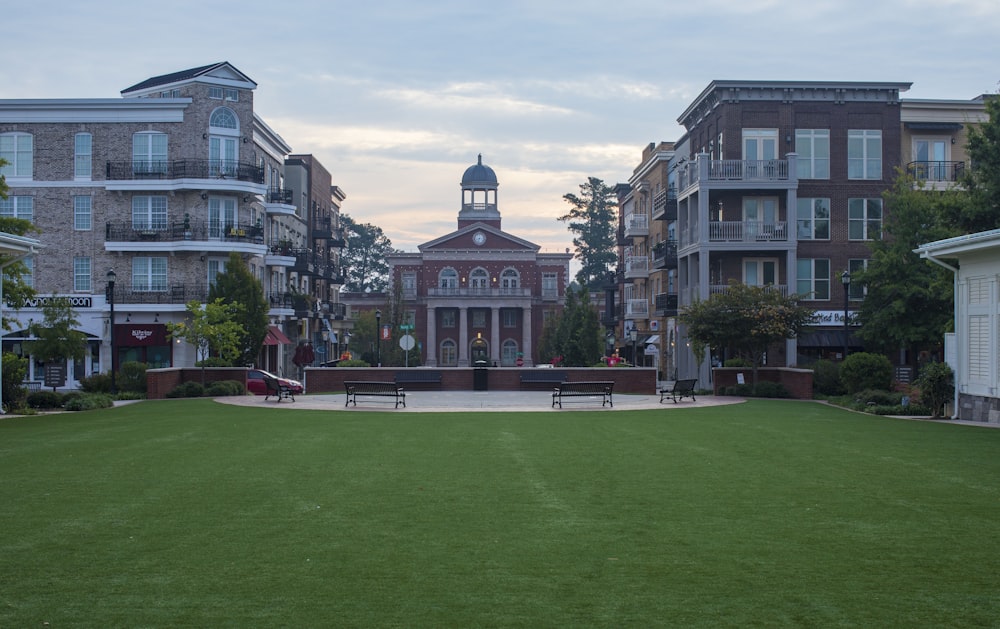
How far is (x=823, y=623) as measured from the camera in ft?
23.8

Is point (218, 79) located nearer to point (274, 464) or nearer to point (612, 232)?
point (274, 464)

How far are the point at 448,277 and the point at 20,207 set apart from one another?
47.6m

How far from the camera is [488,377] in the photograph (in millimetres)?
40000

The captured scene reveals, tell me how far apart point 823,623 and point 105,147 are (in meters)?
51.9

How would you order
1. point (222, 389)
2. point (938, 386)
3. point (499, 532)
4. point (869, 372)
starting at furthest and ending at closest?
1. point (222, 389)
2. point (869, 372)
3. point (938, 386)
4. point (499, 532)

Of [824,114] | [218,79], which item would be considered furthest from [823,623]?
[218,79]

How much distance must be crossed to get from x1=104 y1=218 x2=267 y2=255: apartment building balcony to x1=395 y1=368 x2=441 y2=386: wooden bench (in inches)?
689

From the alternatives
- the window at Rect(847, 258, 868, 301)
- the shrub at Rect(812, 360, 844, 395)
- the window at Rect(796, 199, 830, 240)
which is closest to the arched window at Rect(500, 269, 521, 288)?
the window at Rect(796, 199, 830, 240)

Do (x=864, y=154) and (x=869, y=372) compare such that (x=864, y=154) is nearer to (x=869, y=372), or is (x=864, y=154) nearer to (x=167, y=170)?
(x=869, y=372)

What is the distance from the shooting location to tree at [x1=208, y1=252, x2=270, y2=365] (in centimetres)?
4641

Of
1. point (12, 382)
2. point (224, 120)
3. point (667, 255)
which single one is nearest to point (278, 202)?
point (224, 120)

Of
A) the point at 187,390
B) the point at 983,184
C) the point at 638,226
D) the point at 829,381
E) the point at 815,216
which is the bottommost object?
the point at 187,390

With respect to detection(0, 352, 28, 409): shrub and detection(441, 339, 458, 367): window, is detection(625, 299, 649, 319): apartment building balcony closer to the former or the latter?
detection(441, 339, 458, 367): window

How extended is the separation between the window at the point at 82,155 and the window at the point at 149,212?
2756 millimetres
